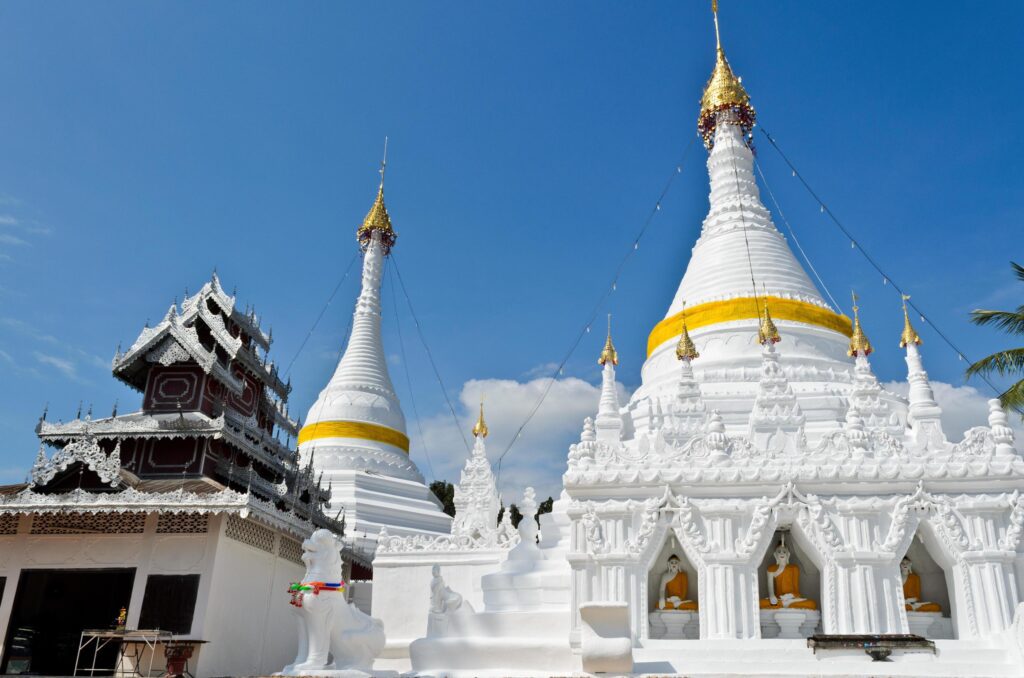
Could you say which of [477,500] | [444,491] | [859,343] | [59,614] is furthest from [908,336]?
[444,491]

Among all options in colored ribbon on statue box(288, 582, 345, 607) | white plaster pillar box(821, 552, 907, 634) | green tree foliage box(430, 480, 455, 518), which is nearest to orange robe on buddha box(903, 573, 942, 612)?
white plaster pillar box(821, 552, 907, 634)

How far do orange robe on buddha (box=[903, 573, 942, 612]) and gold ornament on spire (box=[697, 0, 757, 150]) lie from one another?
1919 cm

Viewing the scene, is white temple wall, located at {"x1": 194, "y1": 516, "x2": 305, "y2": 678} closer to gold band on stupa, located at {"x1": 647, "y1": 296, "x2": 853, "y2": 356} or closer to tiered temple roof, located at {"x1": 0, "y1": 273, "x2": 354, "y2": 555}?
tiered temple roof, located at {"x1": 0, "y1": 273, "x2": 354, "y2": 555}

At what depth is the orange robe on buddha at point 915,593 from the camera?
12930 mm

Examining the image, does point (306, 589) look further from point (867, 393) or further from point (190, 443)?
point (867, 393)

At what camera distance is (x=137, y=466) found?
18344mm

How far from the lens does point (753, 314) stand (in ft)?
72.5

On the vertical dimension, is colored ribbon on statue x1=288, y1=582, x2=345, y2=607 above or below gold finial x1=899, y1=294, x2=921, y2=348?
below

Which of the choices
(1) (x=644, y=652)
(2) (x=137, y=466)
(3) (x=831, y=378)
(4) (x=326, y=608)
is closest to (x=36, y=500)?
(2) (x=137, y=466)

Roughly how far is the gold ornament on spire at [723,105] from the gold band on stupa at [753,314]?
9.06 metres

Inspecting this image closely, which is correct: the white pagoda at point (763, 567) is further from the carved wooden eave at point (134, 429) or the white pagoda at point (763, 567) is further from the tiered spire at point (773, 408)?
the carved wooden eave at point (134, 429)

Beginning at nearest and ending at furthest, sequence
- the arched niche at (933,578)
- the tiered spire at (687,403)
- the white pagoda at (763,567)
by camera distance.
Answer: the white pagoda at (763,567) → the arched niche at (933,578) → the tiered spire at (687,403)

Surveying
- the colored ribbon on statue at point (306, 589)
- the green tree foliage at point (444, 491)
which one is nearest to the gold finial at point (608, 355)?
the colored ribbon on statue at point (306, 589)

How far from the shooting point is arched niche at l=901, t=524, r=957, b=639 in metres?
12.6
